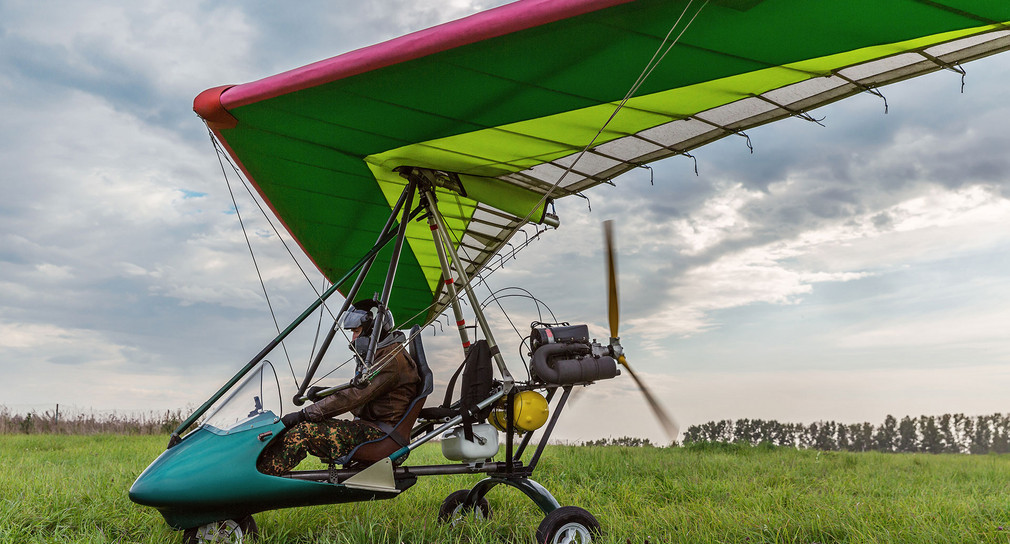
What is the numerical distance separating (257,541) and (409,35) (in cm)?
350

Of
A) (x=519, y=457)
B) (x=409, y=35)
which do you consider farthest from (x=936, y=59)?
(x=519, y=457)

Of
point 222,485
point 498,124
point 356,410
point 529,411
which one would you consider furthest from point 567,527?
point 498,124

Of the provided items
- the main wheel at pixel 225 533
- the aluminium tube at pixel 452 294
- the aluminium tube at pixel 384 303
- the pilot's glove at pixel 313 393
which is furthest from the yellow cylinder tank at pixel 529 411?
the main wheel at pixel 225 533

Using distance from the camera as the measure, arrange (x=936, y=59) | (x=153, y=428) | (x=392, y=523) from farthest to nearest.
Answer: (x=153, y=428) < (x=392, y=523) < (x=936, y=59)

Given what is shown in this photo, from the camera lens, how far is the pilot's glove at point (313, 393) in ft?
14.7

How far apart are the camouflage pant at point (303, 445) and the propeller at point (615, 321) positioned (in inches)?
80.3

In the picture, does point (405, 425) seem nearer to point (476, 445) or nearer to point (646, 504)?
point (476, 445)

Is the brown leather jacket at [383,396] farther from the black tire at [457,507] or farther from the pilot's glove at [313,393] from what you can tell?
the black tire at [457,507]

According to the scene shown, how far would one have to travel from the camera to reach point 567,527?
4.33 meters

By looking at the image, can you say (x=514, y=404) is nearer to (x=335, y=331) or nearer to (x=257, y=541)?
(x=335, y=331)

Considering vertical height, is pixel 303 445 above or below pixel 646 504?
above

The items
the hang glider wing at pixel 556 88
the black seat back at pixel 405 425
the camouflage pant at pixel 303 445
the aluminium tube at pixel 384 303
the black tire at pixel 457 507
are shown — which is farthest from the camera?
the black tire at pixel 457 507

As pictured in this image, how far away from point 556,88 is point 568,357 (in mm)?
1873

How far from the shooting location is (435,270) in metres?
7.64
